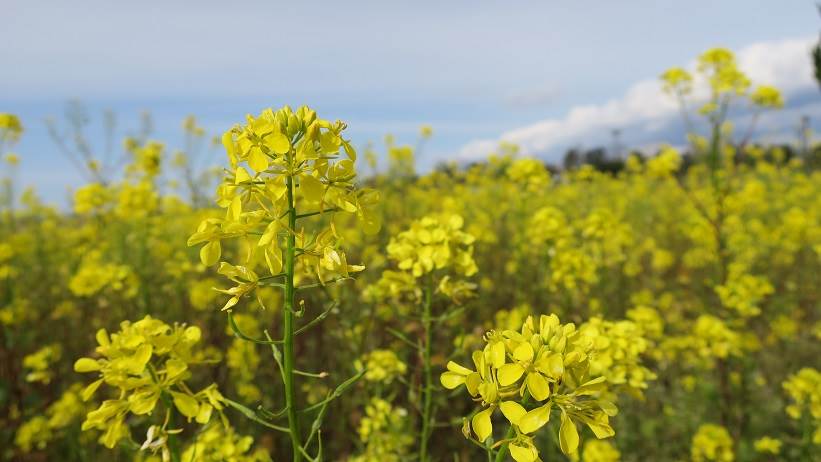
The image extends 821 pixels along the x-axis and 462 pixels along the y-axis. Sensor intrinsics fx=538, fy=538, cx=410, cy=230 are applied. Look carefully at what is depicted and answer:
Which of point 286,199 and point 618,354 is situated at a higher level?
point 286,199

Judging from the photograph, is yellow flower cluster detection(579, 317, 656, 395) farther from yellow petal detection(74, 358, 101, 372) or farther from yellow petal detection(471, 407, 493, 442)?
yellow petal detection(74, 358, 101, 372)

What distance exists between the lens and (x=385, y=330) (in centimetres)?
350

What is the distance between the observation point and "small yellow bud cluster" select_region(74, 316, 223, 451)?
1544 millimetres

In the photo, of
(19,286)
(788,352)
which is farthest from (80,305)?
(788,352)

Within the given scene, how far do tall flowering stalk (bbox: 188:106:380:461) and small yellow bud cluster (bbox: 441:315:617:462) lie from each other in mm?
A: 328

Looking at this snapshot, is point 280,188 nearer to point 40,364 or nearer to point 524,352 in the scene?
point 524,352

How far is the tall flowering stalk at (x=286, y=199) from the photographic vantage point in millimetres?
1287

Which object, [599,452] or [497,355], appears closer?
[497,355]

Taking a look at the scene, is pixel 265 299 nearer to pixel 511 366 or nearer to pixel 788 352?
pixel 511 366

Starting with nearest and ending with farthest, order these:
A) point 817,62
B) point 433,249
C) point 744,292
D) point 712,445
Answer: point 433,249 < point 712,445 < point 744,292 < point 817,62

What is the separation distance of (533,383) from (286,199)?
0.72 meters

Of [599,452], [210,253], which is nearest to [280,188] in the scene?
[210,253]

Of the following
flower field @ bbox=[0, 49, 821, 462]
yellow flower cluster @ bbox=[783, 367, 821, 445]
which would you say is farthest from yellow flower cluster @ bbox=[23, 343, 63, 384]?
yellow flower cluster @ bbox=[783, 367, 821, 445]

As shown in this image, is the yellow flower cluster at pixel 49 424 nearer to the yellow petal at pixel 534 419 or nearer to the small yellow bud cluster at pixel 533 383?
the small yellow bud cluster at pixel 533 383
